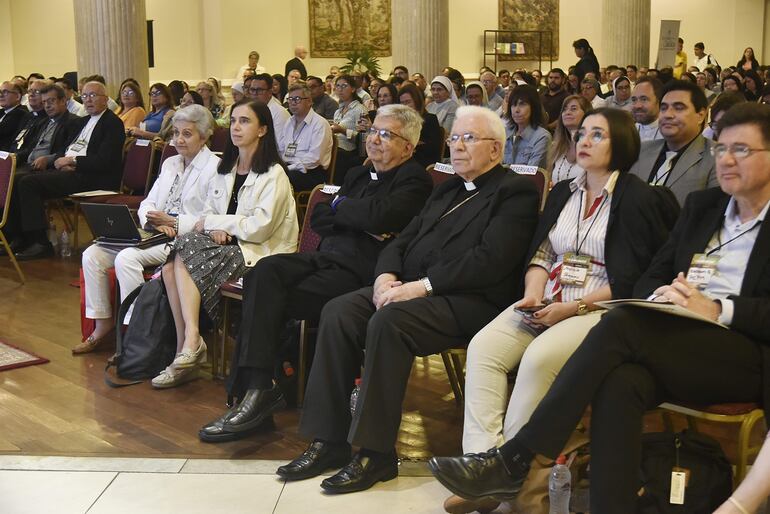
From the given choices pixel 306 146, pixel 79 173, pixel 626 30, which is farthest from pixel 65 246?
pixel 626 30

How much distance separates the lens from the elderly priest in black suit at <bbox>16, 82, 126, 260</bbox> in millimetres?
7773

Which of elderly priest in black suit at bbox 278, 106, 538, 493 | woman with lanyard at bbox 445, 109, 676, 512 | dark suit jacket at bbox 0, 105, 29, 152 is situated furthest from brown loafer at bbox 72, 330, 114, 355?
dark suit jacket at bbox 0, 105, 29, 152

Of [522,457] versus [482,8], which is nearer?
[522,457]

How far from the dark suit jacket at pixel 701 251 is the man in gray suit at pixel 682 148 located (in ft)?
2.91

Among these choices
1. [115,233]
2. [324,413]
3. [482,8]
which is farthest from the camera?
[482,8]

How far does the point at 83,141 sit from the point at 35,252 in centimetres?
94

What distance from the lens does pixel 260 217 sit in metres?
4.73

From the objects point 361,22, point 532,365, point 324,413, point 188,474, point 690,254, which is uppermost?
point 361,22

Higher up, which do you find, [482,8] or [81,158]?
[482,8]

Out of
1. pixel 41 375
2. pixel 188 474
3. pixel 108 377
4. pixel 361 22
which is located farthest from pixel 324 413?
pixel 361 22

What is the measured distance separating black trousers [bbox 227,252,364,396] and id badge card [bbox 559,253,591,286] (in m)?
1.05

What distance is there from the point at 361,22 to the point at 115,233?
16.0 metres

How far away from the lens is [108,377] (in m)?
4.81

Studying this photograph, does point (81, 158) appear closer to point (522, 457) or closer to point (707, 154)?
point (707, 154)
